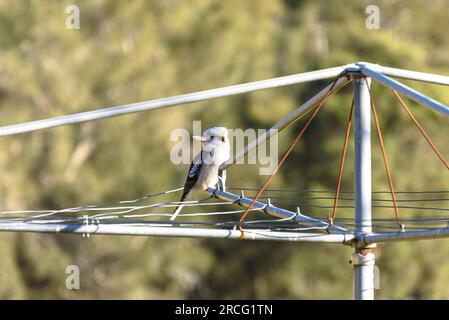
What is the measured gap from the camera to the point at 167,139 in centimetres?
2103

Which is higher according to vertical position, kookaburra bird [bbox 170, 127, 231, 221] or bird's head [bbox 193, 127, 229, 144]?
bird's head [bbox 193, 127, 229, 144]

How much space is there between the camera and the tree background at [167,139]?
770 inches

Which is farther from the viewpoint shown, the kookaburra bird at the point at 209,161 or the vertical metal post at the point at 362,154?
the kookaburra bird at the point at 209,161

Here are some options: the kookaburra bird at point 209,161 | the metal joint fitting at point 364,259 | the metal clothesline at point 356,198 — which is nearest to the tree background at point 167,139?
the kookaburra bird at point 209,161

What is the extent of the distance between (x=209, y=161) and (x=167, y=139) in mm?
12912

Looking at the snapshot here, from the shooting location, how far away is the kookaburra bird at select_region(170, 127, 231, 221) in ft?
26.2

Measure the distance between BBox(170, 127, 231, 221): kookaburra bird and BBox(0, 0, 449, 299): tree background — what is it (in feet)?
33.6

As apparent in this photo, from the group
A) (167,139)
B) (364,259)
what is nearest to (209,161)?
(364,259)

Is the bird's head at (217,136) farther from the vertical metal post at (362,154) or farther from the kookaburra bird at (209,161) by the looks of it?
the vertical metal post at (362,154)

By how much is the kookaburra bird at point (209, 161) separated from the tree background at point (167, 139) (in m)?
10.3

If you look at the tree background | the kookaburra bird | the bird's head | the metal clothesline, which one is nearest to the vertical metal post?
the metal clothesline

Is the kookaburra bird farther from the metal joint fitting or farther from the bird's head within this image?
the metal joint fitting

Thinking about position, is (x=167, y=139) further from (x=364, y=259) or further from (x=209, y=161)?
(x=364, y=259)
